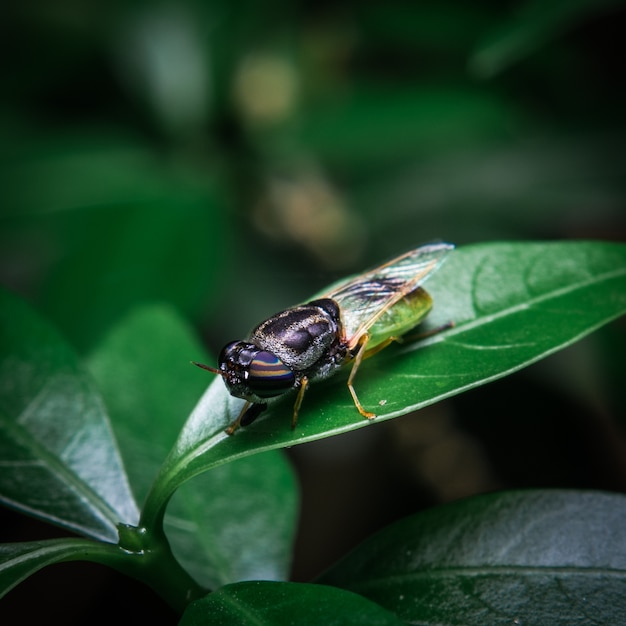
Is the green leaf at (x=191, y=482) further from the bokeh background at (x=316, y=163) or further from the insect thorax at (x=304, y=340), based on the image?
the bokeh background at (x=316, y=163)

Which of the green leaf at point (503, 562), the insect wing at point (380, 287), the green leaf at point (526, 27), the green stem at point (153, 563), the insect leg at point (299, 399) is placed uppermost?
the green leaf at point (526, 27)

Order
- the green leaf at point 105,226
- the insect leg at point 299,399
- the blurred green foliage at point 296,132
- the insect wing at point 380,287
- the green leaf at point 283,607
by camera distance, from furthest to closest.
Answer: the blurred green foliage at point 296,132 → the green leaf at point 105,226 → the insect wing at point 380,287 → the insect leg at point 299,399 → the green leaf at point 283,607

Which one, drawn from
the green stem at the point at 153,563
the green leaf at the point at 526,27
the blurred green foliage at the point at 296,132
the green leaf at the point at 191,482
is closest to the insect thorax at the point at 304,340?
the green leaf at the point at 191,482

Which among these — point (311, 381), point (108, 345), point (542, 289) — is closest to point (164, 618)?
point (108, 345)

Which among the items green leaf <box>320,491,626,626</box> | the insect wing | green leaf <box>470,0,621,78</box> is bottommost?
green leaf <box>320,491,626,626</box>

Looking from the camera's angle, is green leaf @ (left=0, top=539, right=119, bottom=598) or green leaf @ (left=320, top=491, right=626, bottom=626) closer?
green leaf @ (left=0, top=539, right=119, bottom=598)

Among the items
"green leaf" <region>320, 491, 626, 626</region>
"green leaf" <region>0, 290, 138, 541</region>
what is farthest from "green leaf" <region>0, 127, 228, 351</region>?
"green leaf" <region>320, 491, 626, 626</region>

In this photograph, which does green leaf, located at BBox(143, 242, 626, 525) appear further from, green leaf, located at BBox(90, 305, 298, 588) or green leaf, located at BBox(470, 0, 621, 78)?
green leaf, located at BBox(470, 0, 621, 78)
